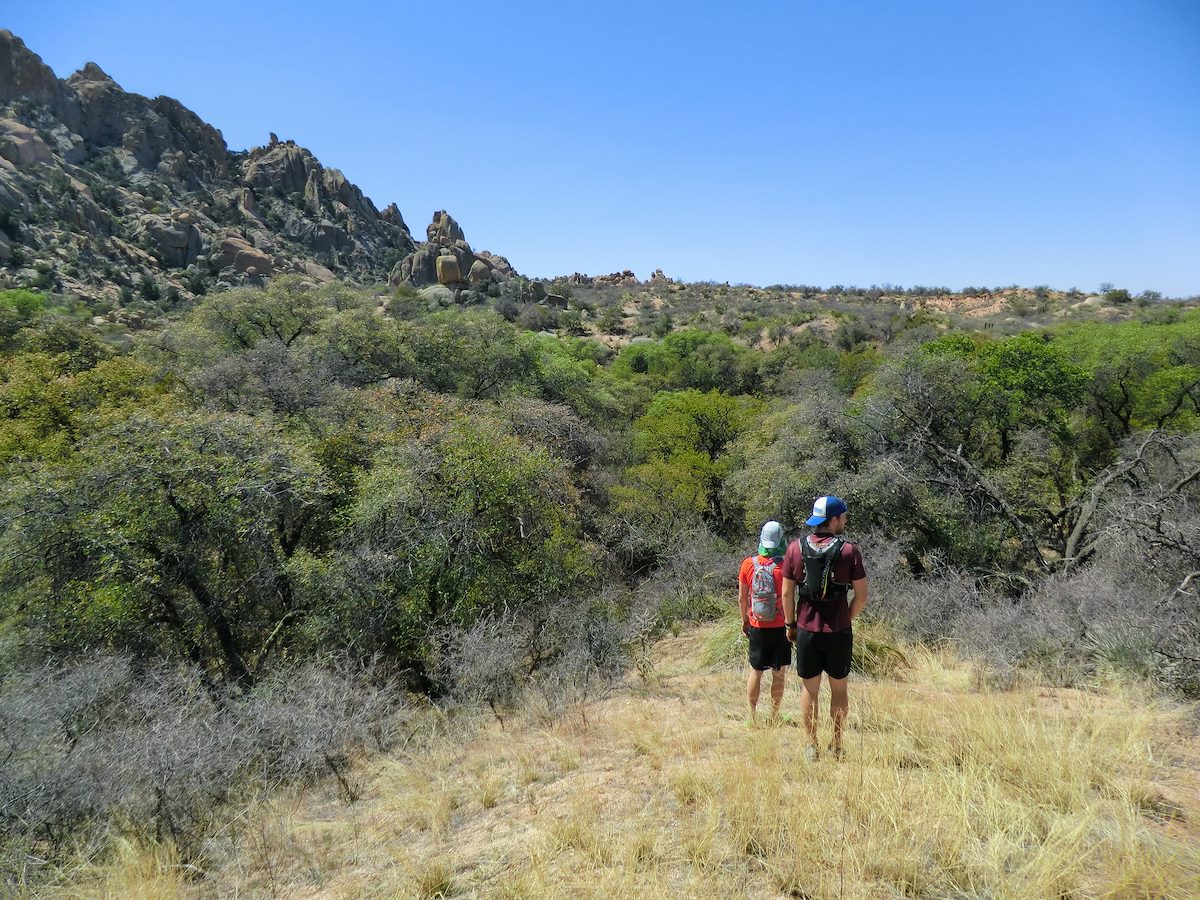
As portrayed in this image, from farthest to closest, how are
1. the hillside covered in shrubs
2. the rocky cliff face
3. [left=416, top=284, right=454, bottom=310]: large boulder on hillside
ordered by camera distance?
[left=416, top=284, right=454, bottom=310]: large boulder on hillside < the rocky cliff face < the hillside covered in shrubs

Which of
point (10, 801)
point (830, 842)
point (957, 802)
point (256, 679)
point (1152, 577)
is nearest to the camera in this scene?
point (830, 842)

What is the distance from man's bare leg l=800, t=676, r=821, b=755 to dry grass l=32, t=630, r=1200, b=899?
18cm

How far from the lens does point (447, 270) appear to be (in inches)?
1953

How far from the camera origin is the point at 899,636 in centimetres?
745

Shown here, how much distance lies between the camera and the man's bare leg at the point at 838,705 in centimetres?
372

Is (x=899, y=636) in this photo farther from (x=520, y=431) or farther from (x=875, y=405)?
(x=520, y=431)

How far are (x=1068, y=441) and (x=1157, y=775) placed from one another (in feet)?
51.8

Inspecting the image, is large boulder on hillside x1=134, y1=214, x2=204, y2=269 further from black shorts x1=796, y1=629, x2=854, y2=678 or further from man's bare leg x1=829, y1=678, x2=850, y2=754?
man's bare leg x1=829, y1=678, x2=850, y2=754

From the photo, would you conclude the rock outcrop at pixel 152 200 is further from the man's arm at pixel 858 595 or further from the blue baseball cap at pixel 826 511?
the man's arm at pixel 858 595

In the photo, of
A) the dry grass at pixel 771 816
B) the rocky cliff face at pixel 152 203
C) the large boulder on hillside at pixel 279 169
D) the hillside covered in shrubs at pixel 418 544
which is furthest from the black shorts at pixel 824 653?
the large boulder on hillside at pixel 279 169

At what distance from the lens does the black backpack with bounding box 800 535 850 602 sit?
374 centimetres

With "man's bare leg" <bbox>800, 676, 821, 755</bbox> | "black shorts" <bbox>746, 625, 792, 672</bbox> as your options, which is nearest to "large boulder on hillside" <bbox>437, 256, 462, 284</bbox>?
"black shorts" <bbox>746, 625, 792, 672</bbox>

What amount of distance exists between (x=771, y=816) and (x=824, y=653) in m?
1.26

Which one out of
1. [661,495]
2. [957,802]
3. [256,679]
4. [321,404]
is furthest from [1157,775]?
[321,404]
